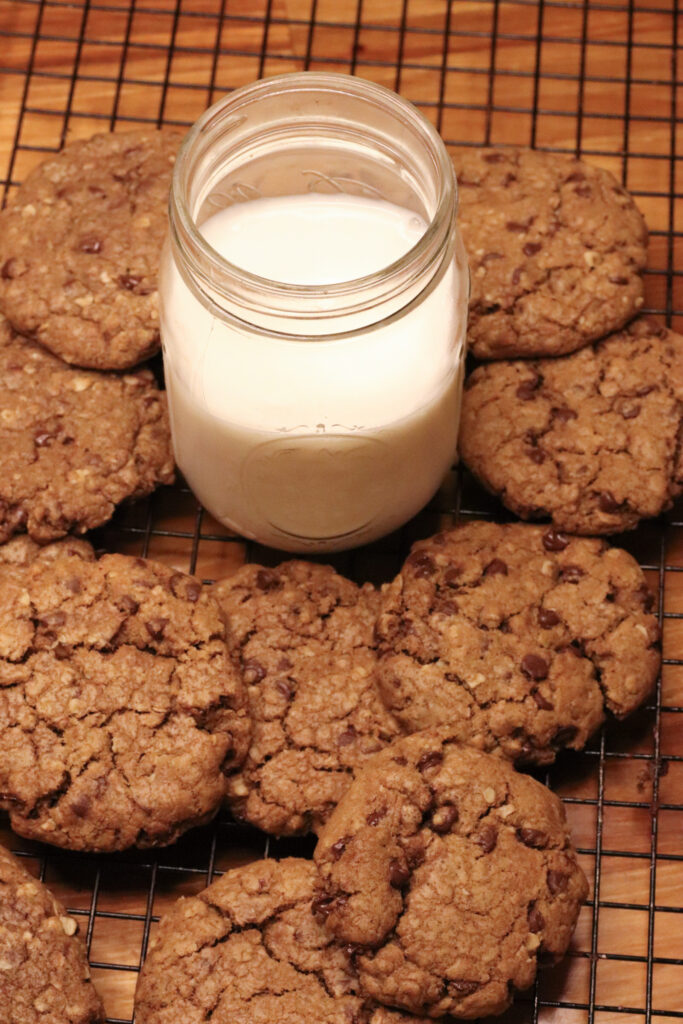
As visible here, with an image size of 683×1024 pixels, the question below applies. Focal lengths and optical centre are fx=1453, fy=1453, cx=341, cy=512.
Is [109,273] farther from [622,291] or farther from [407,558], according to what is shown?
[622,291]

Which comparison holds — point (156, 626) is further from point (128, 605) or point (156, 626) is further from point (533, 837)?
point (533, 837)

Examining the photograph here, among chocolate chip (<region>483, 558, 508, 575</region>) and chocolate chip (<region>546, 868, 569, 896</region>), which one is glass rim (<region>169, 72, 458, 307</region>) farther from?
chocolate chip (<region>546, 868, 569, 896</region>)

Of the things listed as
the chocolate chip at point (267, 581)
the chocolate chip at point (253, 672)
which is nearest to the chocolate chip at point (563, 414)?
the chocolate chip at point (267, 581)

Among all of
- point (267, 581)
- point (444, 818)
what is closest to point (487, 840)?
point (444, 818)

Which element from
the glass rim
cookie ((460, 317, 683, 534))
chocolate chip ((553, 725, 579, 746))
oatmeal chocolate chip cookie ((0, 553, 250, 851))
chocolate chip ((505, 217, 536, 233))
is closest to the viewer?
the glass rim

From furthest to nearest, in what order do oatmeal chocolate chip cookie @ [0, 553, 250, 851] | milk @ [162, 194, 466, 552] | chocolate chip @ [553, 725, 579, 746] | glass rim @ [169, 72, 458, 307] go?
chocolate chip @ [553, 725, 579, 746]
oatmeal chocolate chip cookie @ [0, 553, 250, 851]
milk @ [162, 194, 466, 552]
glass rim @ [169, 72, 458, 307]

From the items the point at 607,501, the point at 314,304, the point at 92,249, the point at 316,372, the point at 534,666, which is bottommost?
the point at 534,666

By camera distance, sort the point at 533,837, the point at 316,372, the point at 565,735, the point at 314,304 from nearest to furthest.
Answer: the point at 314,304 < the point at 316,372 < the point at 533,837 < the point at 565,735

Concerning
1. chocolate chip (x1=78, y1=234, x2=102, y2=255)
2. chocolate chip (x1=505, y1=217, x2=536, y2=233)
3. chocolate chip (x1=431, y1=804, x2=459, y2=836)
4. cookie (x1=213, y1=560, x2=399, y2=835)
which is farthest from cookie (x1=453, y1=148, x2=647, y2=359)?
chocolate chip (x1=431, y1=804, x2=459, y2=836)
